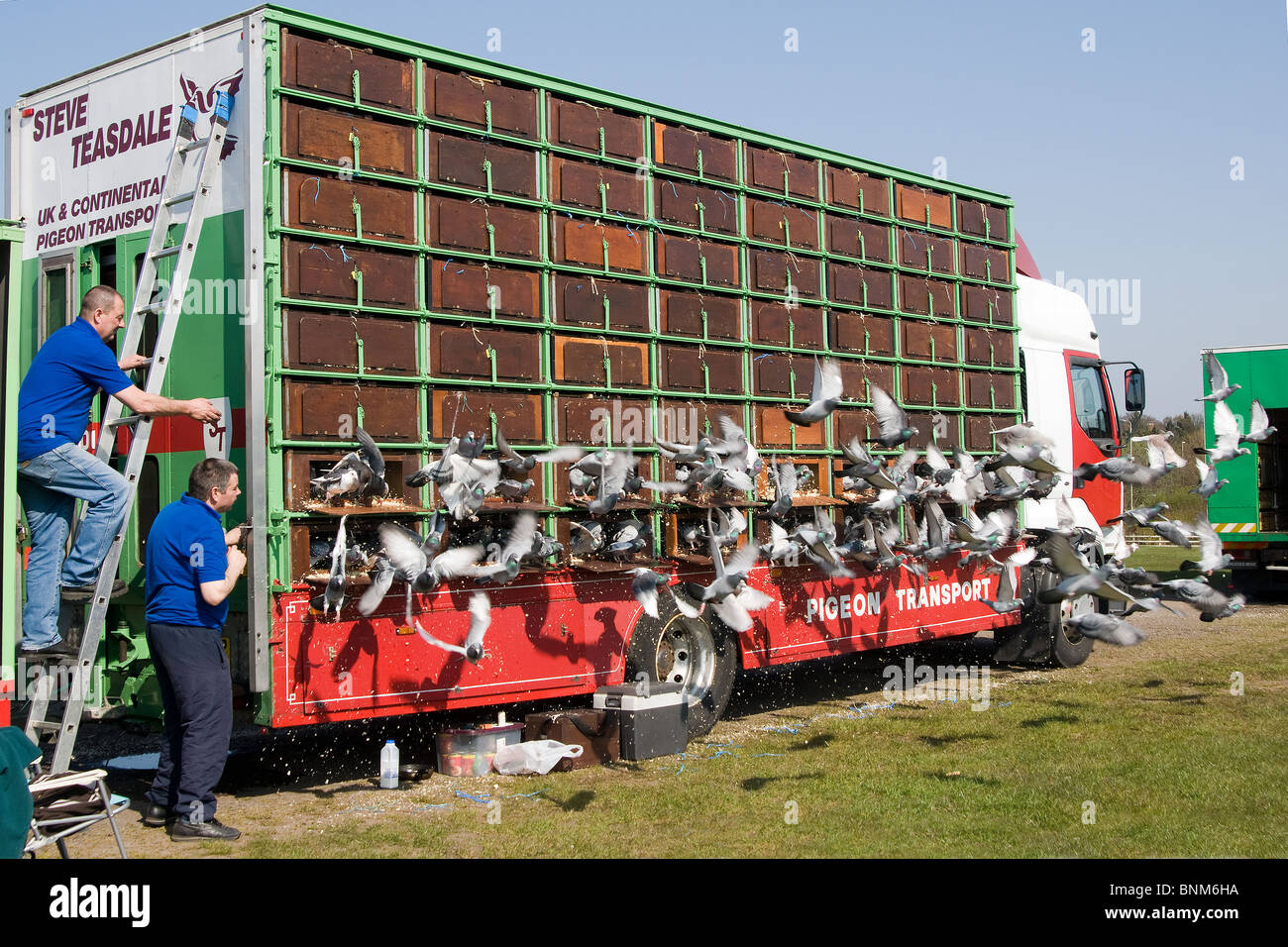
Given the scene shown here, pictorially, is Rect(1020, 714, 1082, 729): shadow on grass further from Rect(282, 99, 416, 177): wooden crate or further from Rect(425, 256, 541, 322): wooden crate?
Rect(282, 99, 416, 177): wooden crate

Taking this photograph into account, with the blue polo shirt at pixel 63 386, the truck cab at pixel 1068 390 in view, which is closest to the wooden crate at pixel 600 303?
the blue polo shirt at pixel 63 386

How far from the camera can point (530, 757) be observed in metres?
8.34

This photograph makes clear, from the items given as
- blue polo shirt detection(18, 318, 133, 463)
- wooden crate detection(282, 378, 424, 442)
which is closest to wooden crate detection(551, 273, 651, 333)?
wooden crate detection(282, 378, 424, 442)

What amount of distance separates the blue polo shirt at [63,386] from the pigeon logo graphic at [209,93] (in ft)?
4.90

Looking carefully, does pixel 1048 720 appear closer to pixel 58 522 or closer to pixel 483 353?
pixel 483 353

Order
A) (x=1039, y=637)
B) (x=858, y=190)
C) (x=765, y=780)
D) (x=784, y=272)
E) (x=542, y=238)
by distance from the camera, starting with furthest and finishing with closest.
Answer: (x=1039, y=637) < (x=858, y=190) < (x=784, y=272) < (x=542, y=238) < (x=765, y=780)

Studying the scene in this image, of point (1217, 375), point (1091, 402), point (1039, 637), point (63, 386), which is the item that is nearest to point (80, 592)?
point (63, 386)

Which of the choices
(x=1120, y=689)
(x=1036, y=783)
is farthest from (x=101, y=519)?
(x=1120, y=689)

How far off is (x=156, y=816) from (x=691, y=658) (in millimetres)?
4033

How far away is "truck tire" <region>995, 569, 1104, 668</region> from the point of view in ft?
43.5

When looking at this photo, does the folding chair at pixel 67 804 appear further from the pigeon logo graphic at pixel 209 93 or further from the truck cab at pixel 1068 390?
the truck cab at pixel 1068 390

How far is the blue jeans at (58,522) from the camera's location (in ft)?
21.1

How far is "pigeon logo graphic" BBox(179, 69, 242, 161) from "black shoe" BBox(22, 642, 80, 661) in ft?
9.92

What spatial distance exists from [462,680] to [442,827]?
48.0 inches
